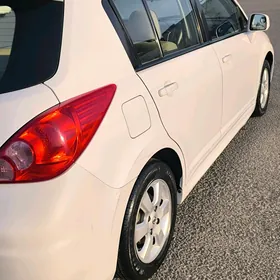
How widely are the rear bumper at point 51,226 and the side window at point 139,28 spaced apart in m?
0.88

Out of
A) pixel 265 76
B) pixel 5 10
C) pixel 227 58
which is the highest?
pixel 5 10

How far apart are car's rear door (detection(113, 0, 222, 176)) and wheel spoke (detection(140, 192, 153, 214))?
0.37 m

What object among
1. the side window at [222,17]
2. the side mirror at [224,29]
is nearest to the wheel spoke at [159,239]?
the side window at [222,17]

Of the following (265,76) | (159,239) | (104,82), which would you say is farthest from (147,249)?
(265,76)

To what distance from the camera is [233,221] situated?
330cm

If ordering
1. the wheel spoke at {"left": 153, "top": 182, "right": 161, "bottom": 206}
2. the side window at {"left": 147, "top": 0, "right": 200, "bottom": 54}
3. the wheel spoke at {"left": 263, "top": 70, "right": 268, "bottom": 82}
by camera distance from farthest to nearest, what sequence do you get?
the wheel spoke at {"left": 263, "top": 70, "right": 268, "bottom": 82}, the side window at {"left": 147, "top": 0, "right": 200, "bottom": 54}, the wheel spoke at {"left": 153, "top": 182, "right": 161, "bottom": 206}

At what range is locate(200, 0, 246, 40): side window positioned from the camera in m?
3.73

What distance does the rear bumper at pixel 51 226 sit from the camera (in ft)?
6.14

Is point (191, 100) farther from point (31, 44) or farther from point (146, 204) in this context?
point (31, 44)

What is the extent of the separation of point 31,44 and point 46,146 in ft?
1.51

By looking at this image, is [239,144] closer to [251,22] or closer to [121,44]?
[251,22]

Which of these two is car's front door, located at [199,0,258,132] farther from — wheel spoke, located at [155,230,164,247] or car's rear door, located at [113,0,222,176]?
wheel spoke, located at [155,230,164,247]

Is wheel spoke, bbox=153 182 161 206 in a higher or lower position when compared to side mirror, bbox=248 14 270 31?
higher

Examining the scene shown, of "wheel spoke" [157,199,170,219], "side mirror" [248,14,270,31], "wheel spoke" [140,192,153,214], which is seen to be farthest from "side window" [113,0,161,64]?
"side mirror" [248,14,270,31]
